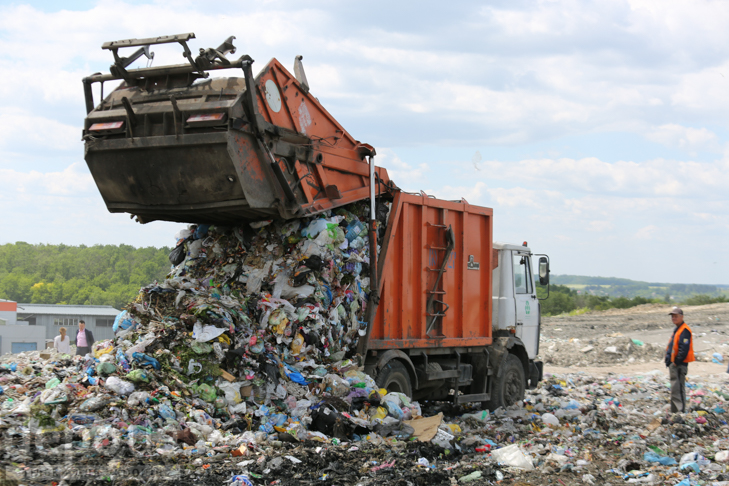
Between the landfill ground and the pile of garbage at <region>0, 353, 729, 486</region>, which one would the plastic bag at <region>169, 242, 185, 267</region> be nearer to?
the pile of garbage at <region>0, 353, 729, 486</region>

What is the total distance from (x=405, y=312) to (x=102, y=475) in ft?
13.6

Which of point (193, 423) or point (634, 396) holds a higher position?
point (193, 423)

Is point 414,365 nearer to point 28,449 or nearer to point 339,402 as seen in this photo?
point 339,402

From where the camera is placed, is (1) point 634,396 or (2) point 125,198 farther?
(1) point 634,396

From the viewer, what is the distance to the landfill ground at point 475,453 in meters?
4.31

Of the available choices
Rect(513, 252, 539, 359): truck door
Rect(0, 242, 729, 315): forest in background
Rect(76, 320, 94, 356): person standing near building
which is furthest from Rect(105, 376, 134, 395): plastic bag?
Rect(0, 242, 729, 315): forest in background

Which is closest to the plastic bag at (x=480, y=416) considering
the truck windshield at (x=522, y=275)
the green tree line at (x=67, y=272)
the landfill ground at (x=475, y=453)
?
the landfill ground at (x=475, y=453)

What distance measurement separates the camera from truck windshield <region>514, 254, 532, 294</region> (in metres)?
9.68

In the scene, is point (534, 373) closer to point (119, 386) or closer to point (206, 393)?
→ point (206, 393)

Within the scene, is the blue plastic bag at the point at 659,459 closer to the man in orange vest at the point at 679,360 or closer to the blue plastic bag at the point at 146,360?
the man in orange vest at the point at 679,360

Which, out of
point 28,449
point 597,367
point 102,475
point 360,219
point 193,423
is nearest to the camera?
point 102,475

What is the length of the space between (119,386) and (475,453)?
11.1 feet

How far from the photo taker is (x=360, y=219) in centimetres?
727

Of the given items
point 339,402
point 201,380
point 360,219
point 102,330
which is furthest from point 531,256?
point 102,330
